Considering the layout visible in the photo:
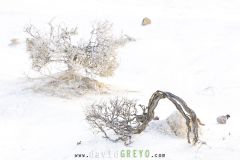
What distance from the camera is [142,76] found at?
1756 cm

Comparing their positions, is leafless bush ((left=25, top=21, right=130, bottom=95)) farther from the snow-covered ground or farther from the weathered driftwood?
the weathered driftwood

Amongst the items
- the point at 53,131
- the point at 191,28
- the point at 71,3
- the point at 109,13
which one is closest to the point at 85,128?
the point at 53,131

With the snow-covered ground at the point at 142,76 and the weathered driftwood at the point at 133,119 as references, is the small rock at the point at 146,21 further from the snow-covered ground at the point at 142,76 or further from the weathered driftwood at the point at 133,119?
the weathered driftwood at the point at 133,119

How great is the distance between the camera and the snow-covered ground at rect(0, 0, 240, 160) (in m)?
9.42

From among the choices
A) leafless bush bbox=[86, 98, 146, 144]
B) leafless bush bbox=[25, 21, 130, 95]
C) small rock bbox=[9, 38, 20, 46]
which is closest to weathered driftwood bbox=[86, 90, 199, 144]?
leafless bush bbox=[86, 98, 146, 144]

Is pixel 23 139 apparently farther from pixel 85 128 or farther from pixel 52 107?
pixel 52 107

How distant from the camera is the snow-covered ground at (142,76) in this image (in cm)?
942

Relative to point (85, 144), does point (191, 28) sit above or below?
above

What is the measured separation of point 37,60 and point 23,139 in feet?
13.4

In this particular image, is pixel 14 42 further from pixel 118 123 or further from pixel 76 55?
pixel 118 123

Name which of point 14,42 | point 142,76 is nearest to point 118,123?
point 142,76

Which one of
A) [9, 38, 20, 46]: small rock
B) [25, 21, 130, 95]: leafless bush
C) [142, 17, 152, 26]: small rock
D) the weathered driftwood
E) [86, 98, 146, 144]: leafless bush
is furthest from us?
[142, 17, 152, 26]: small rock

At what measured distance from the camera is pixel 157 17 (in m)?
22.3

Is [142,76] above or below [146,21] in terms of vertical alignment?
below
